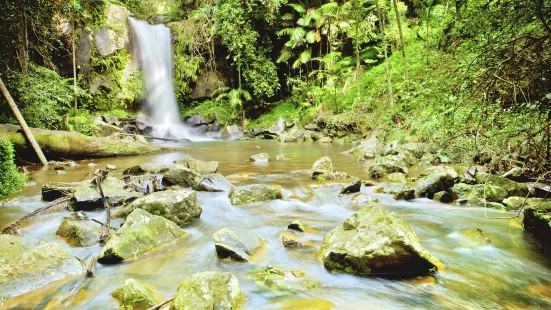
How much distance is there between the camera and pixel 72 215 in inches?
174

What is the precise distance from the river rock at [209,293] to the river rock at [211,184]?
3.53 m

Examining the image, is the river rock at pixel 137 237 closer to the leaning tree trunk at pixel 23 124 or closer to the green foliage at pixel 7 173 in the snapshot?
the green foliage at pixel 7 173

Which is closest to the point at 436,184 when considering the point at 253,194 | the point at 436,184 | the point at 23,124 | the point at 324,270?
the point at 436,184

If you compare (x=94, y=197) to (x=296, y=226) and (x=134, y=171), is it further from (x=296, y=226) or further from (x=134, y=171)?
(x=296, y=226)

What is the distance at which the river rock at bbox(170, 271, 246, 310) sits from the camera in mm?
2129

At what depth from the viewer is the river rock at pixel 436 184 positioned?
17.2 feet

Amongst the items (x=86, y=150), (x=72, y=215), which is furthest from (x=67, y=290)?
(x=86, y=150)

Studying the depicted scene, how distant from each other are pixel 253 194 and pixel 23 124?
6.94m

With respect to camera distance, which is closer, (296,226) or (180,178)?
(296,226)

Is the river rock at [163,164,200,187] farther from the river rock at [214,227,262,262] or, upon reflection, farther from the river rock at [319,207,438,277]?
the river rock at [319,207,438,277]

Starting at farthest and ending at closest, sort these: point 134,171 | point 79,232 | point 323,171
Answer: point 134,171, point 323,171, point 79,232

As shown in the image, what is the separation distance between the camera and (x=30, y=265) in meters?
2.72

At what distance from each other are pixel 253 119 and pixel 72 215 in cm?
1950

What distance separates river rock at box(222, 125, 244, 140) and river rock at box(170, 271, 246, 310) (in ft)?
58.1
